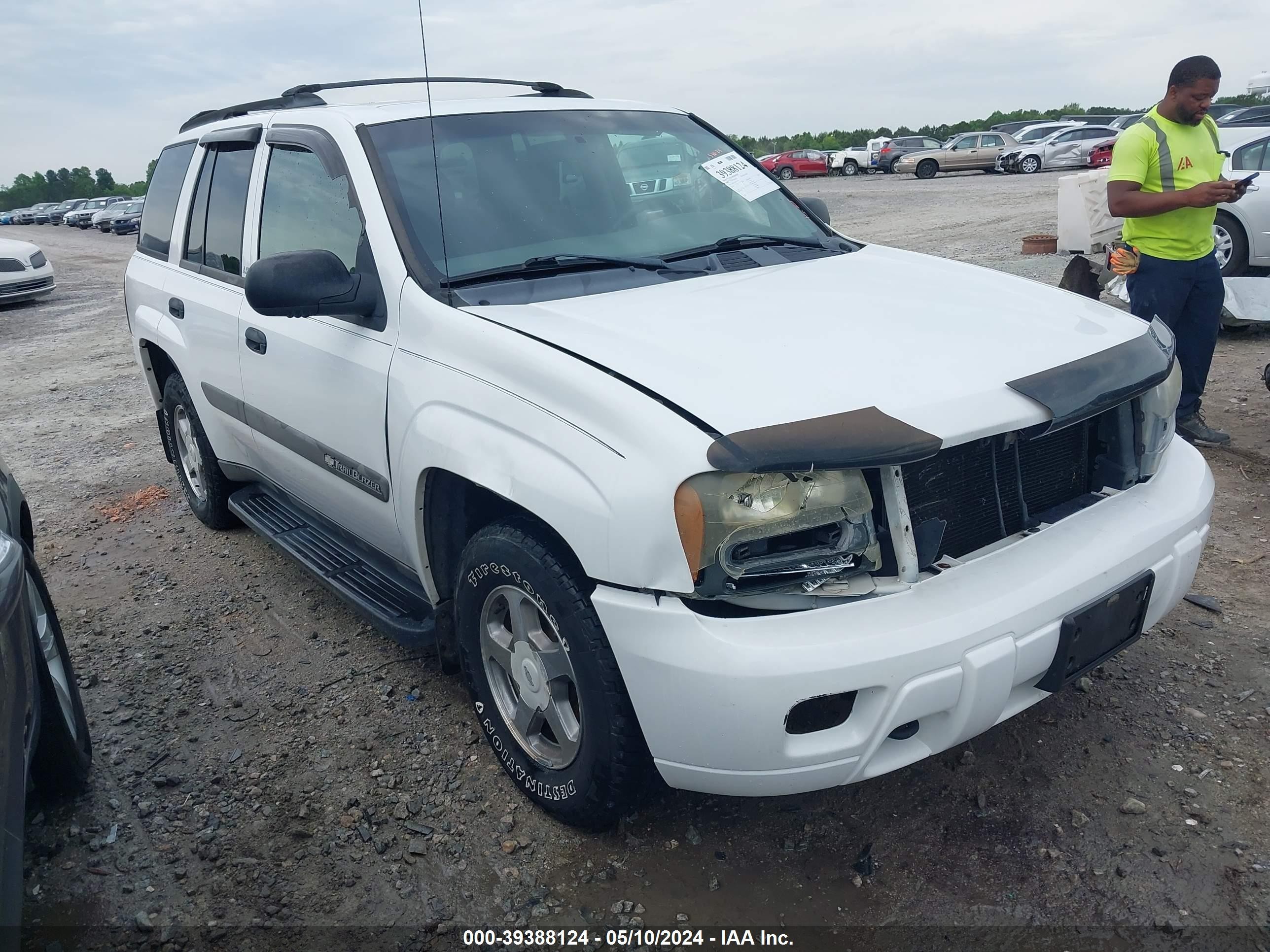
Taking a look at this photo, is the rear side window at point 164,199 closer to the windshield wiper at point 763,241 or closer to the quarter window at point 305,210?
the quarter window at point 305,210

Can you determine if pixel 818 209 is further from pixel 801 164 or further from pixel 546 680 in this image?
pixel 801 164

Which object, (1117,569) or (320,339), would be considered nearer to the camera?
(1117,569)

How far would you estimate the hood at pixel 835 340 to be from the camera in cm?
218

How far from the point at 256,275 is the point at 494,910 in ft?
5.90

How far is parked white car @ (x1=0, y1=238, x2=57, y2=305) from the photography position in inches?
611

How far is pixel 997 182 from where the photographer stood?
25.7 metres

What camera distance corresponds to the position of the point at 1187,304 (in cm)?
508

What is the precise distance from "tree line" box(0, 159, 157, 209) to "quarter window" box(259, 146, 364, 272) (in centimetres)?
9409

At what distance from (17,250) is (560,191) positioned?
16271mm

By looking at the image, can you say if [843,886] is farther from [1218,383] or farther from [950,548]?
[1218,383]

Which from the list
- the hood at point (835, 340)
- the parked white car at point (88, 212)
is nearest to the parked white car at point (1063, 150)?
the hood at point (835, 340)

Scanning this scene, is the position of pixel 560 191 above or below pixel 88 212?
below

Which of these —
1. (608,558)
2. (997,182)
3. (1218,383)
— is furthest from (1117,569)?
(997,182)

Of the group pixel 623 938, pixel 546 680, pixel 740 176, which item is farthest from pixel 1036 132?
pixel 623 938
